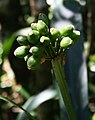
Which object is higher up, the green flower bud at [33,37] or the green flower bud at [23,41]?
the green flower bud at [33,37]

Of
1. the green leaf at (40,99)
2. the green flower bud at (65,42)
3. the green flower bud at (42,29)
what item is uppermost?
the green flower bud at (42,29)

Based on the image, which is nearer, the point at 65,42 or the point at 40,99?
the point at 65,42

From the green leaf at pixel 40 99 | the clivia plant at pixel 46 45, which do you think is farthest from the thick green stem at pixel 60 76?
the green leaf at pixel 40 99

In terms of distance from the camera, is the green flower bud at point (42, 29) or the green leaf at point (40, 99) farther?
the green leaf at point (40, 99)

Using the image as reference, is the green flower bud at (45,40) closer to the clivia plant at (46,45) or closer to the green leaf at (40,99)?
the clivia plant at (46,45)

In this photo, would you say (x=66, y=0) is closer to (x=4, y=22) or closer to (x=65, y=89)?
(x=65, y=89)

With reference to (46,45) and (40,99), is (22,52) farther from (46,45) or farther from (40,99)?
(40,99)

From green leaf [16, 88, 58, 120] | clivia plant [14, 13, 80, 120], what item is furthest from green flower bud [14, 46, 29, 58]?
green leaf [16, 88, 58, 120]

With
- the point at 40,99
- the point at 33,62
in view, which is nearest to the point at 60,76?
the point at 33,62
